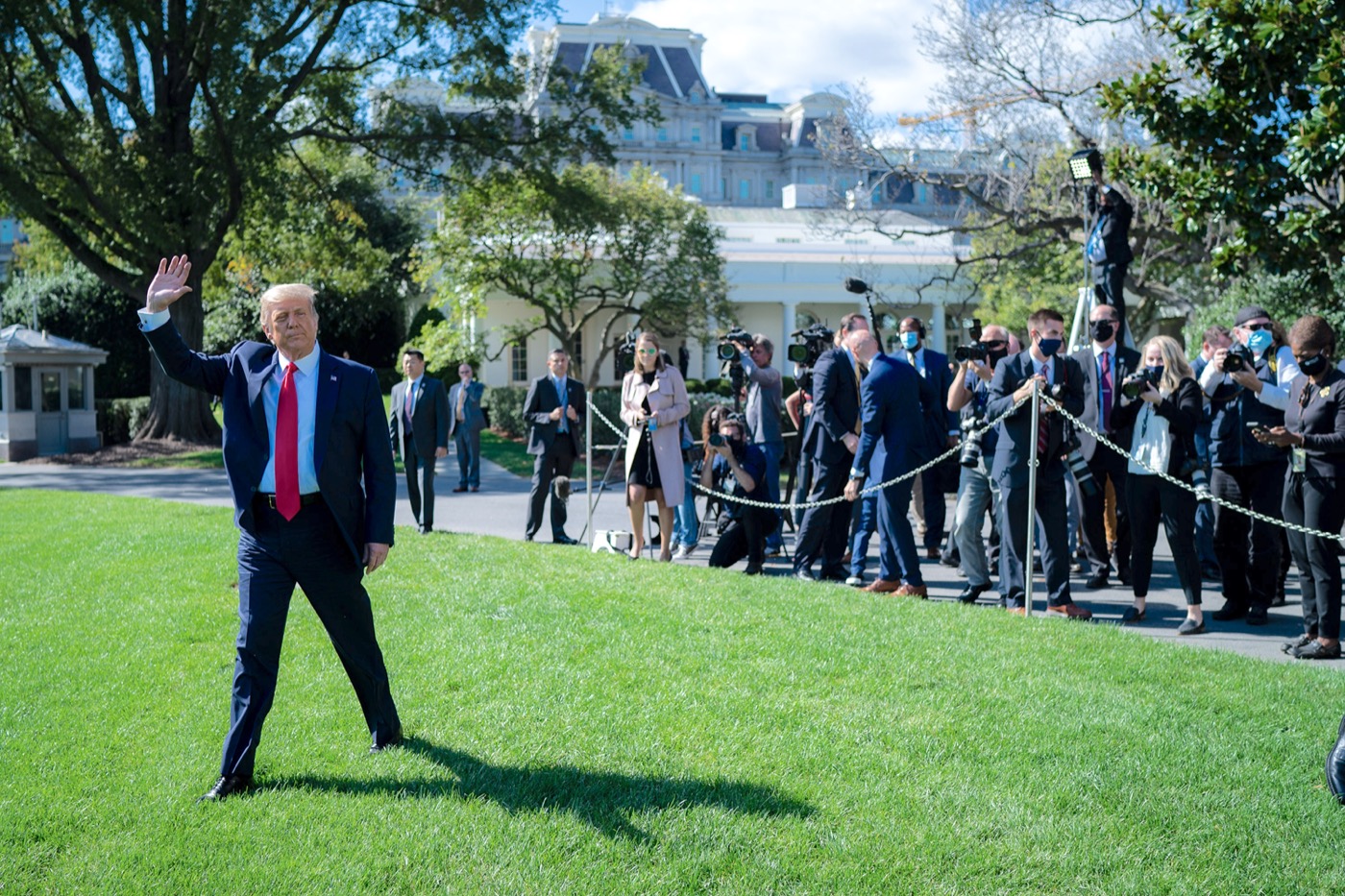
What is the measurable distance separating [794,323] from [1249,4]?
1464 inches

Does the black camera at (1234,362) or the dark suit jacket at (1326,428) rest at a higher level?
the black camera at (1234,362)

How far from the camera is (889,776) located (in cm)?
503

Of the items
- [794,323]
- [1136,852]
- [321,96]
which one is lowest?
[1136,852]

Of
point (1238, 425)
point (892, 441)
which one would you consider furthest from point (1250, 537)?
point (892, 441)

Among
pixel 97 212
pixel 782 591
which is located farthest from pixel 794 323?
pixel 782 591

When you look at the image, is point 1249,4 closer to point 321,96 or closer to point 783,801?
point 783,801

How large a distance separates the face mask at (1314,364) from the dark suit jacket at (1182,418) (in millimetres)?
1022

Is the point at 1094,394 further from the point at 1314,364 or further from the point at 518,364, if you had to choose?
the point at 518,364

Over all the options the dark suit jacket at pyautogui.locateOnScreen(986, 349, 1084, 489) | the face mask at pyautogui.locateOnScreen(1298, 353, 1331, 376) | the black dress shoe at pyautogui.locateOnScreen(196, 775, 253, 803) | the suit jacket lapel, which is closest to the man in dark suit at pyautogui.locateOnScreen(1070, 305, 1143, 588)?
the dark suit jacket at pyautogui.locateOnScreen(986, 349, 1084, 489)

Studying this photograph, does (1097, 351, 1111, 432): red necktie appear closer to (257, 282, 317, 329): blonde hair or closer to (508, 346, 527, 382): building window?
(257, 282, 317, 329): blonde hair

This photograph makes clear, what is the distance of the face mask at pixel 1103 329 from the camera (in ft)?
30.9

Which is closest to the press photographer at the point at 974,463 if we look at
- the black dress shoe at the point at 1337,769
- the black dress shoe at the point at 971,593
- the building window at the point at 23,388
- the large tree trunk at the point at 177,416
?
the black dress shoe at the point at 971,593

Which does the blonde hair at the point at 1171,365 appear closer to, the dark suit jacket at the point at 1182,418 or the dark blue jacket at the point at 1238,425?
the dark suit jacket at the point at 1182,418

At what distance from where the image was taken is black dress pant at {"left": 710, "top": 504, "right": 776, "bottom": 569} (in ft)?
35.2
